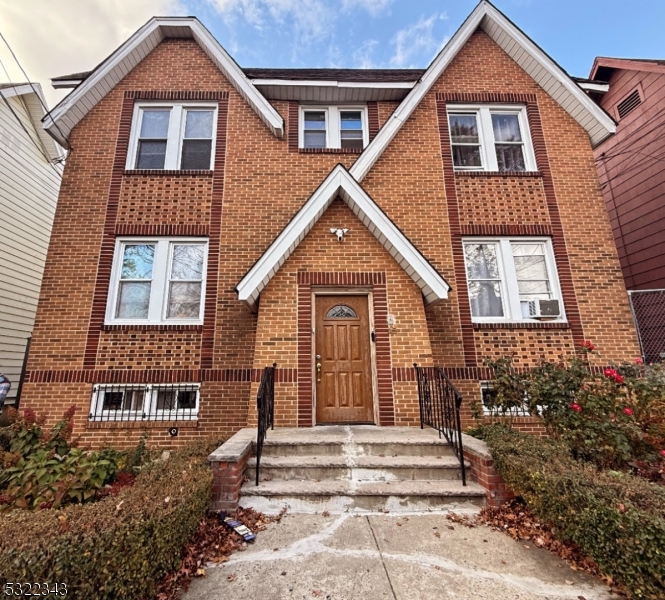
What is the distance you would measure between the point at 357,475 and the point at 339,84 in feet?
27.4

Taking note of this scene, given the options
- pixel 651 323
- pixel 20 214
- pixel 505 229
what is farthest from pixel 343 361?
pixel 20 214

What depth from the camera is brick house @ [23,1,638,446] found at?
255 inches

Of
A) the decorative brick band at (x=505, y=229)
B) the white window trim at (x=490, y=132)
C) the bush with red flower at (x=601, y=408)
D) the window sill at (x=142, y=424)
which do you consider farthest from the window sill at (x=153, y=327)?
the white window trim at (x=490, y=132)

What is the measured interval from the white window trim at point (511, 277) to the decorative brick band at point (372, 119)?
3.47m

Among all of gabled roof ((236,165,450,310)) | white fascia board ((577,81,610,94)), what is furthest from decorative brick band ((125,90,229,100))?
white fascia board ((577,81,610,94))

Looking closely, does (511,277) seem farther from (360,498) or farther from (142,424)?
(142,424)

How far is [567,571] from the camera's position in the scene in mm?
3004

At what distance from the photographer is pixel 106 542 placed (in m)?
2.46

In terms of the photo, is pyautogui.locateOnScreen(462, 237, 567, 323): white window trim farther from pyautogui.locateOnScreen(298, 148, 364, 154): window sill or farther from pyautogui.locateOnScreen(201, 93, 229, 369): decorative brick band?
pyautogui.locateOnScreen(201, 93, 229, 369): decorative brick band

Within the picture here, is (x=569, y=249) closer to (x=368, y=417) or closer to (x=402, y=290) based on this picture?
(x=402, y=290)

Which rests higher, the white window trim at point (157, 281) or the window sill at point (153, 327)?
the white window trim at point (157, 281)

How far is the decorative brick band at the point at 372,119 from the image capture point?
28.1ft

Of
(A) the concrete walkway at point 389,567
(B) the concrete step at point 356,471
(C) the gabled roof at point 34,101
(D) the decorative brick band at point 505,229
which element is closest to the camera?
(A) the concrete walkway at point 389,567

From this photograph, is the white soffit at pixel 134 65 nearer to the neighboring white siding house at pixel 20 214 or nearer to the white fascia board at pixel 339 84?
the white fascia board at pixel 339 84
